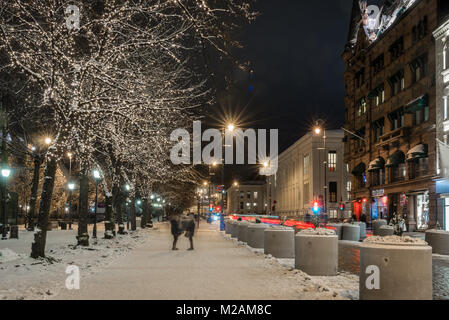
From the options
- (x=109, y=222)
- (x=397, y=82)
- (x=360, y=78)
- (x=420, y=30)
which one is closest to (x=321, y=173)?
(x=360, y=78)

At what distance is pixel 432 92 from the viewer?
125ft

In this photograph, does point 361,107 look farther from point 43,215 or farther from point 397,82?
point 43,215

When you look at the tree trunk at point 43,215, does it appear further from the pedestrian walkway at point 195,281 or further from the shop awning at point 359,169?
the shop awning at point 359,169

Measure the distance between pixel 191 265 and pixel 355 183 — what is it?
48.1 metres

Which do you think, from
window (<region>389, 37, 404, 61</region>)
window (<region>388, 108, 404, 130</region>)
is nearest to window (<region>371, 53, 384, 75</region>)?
window (<region>389, 37, 404, 61</region>)

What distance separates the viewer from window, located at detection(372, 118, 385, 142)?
166 feet

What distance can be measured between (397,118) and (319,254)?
124 feet

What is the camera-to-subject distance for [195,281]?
34.1 feet

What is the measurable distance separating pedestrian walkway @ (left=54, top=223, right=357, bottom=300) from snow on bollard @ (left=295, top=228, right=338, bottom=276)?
1.30ft

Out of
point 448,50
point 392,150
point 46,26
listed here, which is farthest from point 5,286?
point 392,150

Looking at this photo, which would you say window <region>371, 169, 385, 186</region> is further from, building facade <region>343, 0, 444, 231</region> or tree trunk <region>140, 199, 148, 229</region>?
tree trunk <region>140, 199, 148, 229</region>

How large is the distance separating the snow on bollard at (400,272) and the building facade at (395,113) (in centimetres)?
3176

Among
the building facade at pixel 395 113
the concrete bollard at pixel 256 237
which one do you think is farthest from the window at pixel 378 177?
the concrete bollard at pixel 256 237
